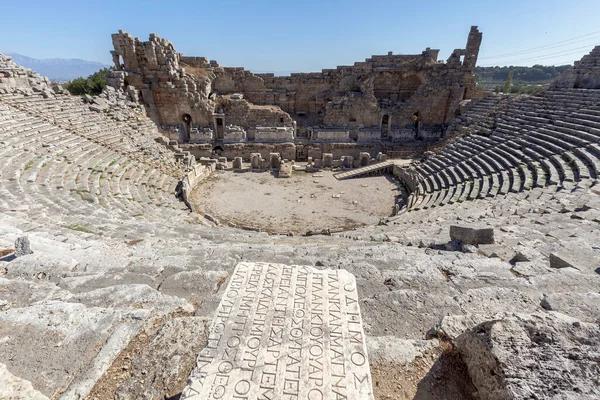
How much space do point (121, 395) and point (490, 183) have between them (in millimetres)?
13203

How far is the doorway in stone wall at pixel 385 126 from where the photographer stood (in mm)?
24547

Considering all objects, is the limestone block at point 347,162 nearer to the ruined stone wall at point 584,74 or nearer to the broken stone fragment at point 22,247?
the ruined stone wall at point 584,74

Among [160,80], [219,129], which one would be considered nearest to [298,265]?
[219,129]

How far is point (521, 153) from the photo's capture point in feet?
42.1

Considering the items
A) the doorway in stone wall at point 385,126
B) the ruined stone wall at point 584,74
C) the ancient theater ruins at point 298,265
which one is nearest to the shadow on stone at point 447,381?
the ancient theater ruins at point 298,265

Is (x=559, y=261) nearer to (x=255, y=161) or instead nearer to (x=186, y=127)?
(x=255, y=161)

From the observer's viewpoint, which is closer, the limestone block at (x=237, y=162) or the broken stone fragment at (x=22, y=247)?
the broken stone fragment at (x=22, y=247)

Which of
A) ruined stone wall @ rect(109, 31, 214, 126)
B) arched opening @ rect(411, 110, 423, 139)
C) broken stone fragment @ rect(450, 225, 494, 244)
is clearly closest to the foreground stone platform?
broken stone fragment @ rect(450, 225, 494, 244)

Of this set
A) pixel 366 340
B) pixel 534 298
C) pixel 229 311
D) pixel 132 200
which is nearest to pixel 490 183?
pixel 534 298

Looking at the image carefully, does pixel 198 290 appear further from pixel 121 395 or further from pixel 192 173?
pixel 192 173

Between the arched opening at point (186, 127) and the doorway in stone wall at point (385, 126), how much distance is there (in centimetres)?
1567

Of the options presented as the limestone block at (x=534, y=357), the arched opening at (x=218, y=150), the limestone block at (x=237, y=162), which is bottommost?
the limestone block at (x=237, y=162)

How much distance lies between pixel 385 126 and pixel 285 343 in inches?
970

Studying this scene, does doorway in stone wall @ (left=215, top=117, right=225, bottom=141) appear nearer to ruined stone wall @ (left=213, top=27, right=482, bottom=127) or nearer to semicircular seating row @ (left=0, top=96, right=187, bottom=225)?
ruined stone wall @ (left=213, top=27, right=482, bottom=127)
